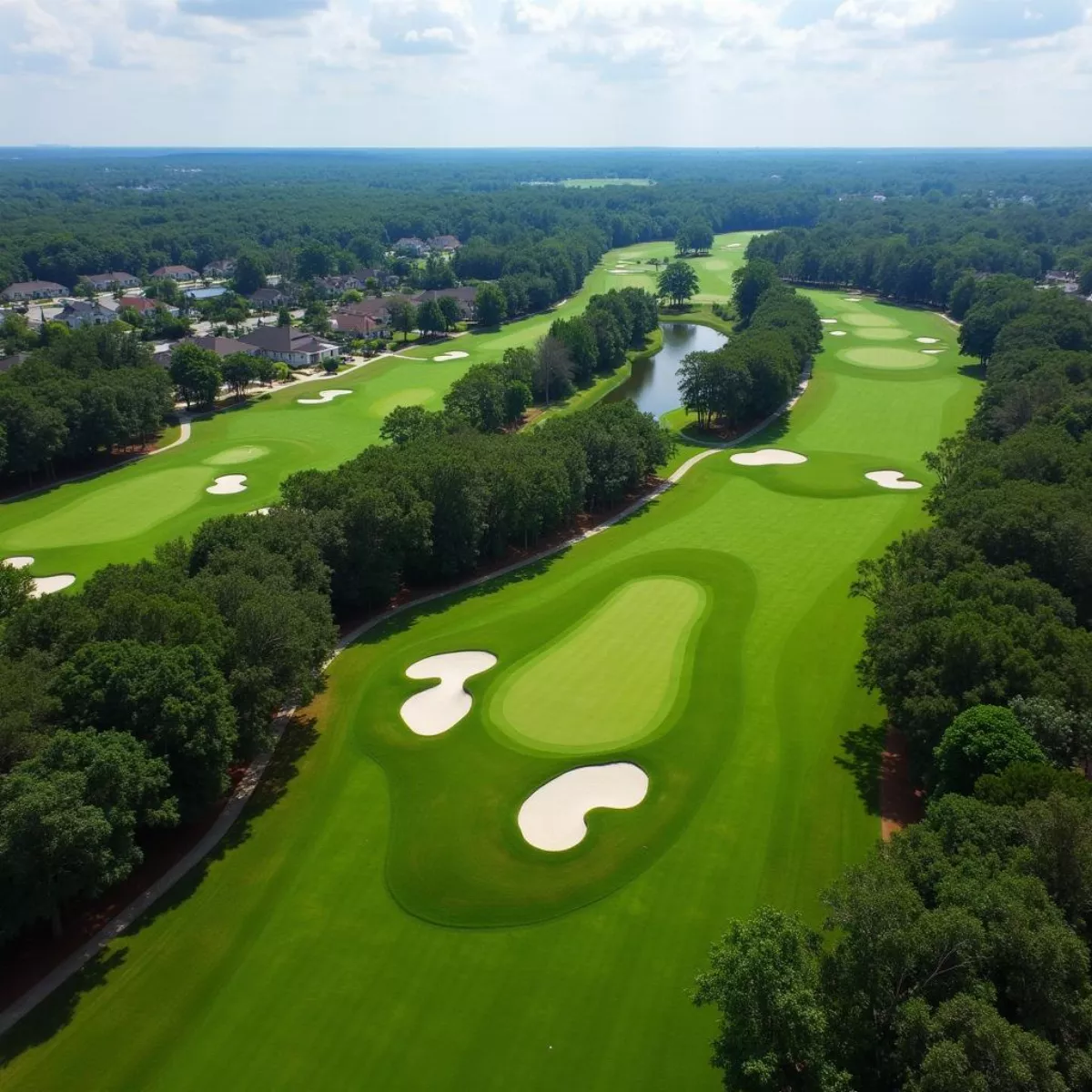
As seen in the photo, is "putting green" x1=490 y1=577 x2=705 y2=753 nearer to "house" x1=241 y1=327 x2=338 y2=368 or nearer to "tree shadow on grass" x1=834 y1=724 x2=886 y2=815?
"tree shadow on grass" x1=834 y1=724 x2=886 y2=815

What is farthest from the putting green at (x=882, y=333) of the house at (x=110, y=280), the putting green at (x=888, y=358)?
the house at (x=110, y=280)

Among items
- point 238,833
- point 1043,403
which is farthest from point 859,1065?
Result: point 1043,403

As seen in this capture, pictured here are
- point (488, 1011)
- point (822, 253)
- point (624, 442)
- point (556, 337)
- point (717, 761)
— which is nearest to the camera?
point (488, 1011)

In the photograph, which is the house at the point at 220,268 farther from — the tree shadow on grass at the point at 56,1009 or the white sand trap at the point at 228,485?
the tree shadow on grass at the point at 56,1009

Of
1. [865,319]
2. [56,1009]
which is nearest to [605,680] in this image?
[56,1009]

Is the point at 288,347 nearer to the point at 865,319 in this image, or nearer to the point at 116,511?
the point at 116,511

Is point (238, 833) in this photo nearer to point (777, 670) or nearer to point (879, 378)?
point (777, 670)
